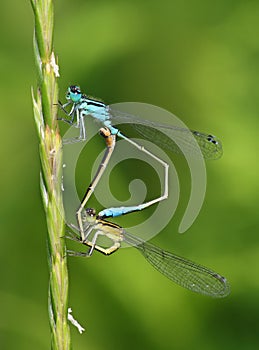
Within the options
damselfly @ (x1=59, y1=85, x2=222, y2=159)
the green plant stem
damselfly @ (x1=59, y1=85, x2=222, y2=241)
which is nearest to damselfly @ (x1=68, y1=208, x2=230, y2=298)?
damselfly @ (x1=59, y1=85, x2=222, y2=241)

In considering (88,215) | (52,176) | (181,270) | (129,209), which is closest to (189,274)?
(181,270)

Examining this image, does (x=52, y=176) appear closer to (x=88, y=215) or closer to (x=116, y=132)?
(x=88, y=215)

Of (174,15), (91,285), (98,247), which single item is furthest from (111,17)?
(98,247)

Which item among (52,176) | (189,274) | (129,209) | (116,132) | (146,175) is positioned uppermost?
(146,175)

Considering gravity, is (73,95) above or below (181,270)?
above

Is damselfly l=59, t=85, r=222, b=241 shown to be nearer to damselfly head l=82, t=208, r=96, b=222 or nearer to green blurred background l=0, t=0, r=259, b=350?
damselfly head l=82, t=208, r=96, b=222

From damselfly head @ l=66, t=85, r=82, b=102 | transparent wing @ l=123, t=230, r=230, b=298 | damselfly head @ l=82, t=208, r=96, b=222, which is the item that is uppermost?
damselfly head @ l=66, t=85, r=82, b=102

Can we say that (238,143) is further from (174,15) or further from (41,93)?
(41,93)
